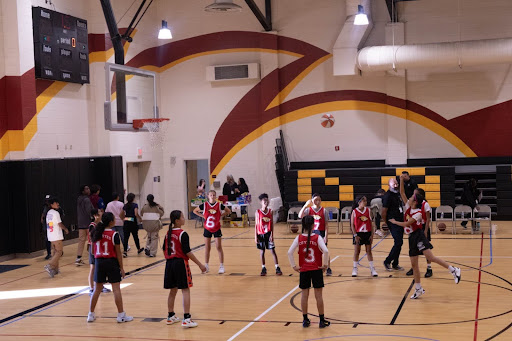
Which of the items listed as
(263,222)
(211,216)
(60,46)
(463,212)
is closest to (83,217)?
(211,216)

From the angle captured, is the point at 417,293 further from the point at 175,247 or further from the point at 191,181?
the point at 191,181

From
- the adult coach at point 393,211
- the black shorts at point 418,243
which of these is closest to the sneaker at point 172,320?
the black shorts at point 418,243

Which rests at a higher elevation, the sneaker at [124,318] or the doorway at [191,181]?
the doorway at [191,181]

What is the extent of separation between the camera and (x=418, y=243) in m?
11.2

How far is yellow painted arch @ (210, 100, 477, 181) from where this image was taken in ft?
71.1

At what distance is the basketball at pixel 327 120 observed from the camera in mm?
22750

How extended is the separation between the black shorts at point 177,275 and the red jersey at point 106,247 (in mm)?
986

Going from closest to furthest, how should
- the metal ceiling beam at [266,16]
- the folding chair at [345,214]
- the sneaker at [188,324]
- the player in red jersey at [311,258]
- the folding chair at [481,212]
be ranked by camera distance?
1. the player in red jersey at [311,258]
2. the sneaker at [188,324]
3. the folding chair at [481,212]
4. the folding chair at [345,214]
5. the metal ceiling beam at [266,16]

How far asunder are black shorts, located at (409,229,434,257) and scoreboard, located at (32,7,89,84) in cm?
1130

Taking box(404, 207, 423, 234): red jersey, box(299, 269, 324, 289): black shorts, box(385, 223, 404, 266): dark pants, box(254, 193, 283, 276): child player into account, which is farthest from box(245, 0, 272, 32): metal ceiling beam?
box(299, 269, 324, 289): black shorts

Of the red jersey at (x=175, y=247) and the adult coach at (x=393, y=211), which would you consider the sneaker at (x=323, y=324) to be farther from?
the adult coach at (x=393, y=211)

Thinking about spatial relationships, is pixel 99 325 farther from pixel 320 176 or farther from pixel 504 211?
pixel 504 211

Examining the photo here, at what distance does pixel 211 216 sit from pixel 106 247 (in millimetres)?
3951

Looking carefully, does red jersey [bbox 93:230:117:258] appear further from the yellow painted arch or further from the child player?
the yellow painted arch
